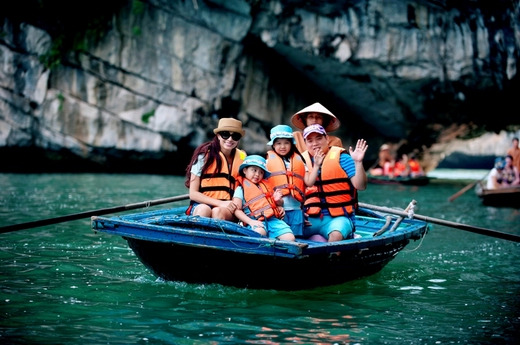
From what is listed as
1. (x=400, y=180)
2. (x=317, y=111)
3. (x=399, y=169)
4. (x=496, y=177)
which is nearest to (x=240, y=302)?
(x=317, y=111)

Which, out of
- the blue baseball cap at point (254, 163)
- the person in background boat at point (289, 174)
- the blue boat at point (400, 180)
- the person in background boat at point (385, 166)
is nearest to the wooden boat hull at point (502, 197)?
the blue boat at point (400, 180)

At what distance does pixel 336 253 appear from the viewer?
4.96 metres

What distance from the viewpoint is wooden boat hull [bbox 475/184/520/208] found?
12.3 m

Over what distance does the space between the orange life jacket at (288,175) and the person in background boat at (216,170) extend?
388mm

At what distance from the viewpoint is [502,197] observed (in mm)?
12461

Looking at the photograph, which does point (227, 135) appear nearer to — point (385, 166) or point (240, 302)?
point (240, 302)

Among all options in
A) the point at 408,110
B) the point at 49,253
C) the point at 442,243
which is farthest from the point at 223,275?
the point at 408,110

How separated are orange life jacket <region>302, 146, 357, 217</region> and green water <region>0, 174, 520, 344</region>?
769mm

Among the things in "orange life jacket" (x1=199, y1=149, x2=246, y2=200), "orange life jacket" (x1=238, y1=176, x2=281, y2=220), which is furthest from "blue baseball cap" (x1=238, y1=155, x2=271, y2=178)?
"orange life jacket" (x1=199, y1=149, x2=246, y2=200)

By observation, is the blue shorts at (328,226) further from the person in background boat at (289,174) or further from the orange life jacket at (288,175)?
the orange life jacket at (288,175)

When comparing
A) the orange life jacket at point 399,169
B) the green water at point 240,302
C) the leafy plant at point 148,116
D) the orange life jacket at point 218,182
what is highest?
the leafy plant at point 148,116

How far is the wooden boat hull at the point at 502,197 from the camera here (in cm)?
1227

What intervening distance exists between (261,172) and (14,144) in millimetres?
15354

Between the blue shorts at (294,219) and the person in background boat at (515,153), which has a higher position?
the person in background boat at (515,153)
